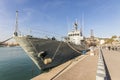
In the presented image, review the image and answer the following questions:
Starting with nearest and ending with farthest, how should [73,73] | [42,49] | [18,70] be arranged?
1. [73,73]
2. [42,49]
3. [18,70]

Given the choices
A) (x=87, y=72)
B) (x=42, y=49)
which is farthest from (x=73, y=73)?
(x=42, y=49)

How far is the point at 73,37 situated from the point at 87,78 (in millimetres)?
20402

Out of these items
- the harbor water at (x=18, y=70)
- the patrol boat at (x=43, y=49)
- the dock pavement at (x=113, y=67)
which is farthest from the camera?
the patrol boat at (x=43, y=49)

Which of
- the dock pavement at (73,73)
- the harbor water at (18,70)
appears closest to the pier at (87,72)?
the dock pavement at (73,73)

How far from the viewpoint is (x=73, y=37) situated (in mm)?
28141

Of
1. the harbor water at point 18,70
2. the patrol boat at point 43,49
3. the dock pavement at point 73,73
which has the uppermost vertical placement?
the patrol boat at point 43,49

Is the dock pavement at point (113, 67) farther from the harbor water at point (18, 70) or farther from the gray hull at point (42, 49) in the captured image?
the harbor water at point (18, 70)

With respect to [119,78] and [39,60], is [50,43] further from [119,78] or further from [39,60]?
[119,78]

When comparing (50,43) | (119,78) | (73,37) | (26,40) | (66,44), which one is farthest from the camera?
(73,37)

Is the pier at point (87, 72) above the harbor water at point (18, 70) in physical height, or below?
above

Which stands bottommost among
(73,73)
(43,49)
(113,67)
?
(73,73)

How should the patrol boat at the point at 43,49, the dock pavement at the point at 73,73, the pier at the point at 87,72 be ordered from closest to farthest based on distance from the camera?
the pier at the point at 87,72 → the dock pavement at the point at 73,73 → the patrol boat at the point at 43,49

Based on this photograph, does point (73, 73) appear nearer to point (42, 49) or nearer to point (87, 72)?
point (87, 72)

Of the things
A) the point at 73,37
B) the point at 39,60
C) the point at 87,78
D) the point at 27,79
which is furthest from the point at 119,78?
the point at 73,37
